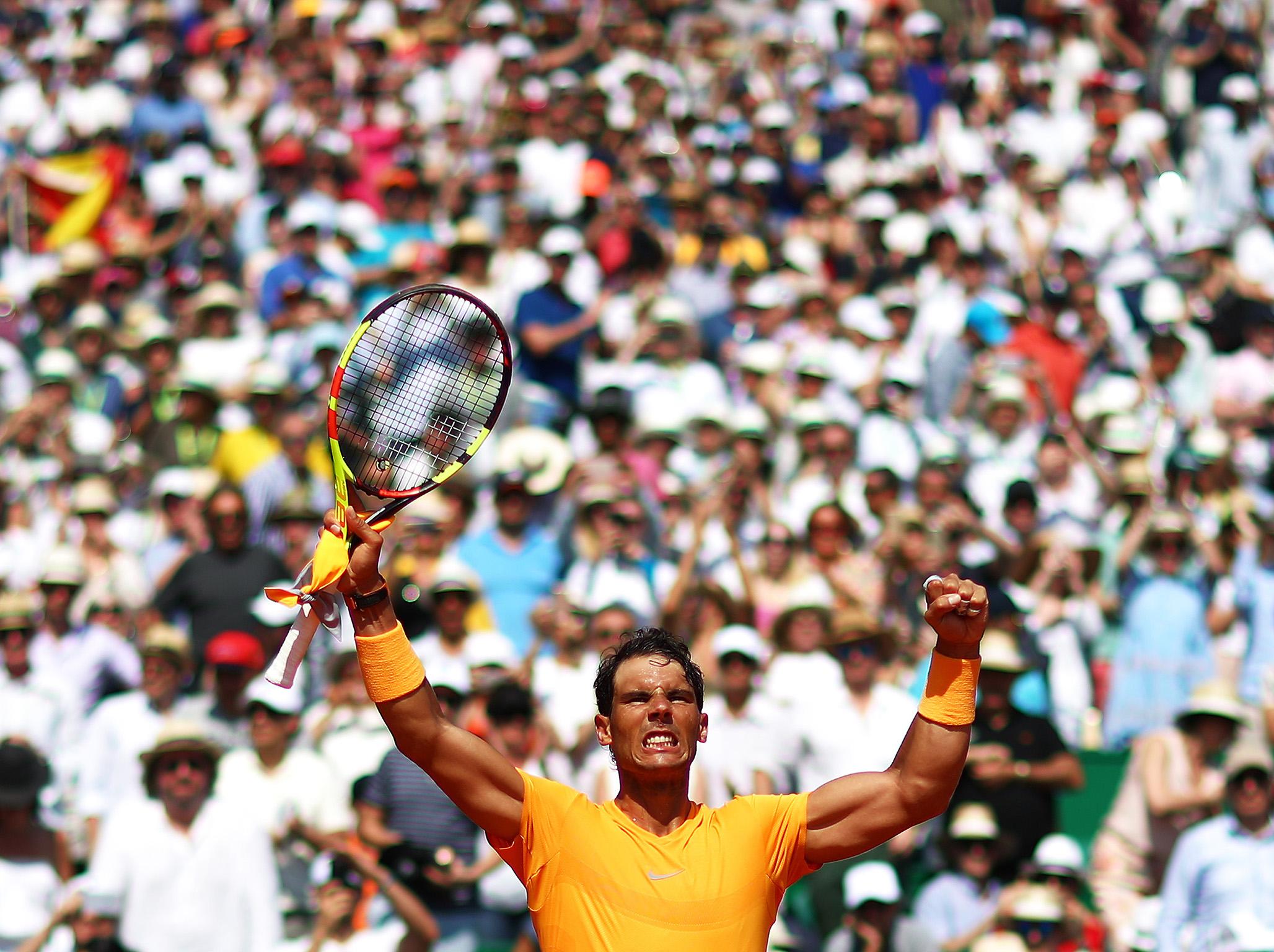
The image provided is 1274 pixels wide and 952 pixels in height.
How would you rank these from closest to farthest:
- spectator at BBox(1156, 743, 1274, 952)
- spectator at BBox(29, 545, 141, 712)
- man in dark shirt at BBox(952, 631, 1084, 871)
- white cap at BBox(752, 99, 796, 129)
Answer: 1. spectator at BBox(1156, 743, 1274, 952)
2. man in dark shirt at BBox(952, 631, 1084, 871)
3. spectator at BBox(29, 545, 141, 712)
4. white cap at BBox(752, 99, 796, 129)

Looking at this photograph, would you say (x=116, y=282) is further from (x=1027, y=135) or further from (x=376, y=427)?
(x=376, y=427)

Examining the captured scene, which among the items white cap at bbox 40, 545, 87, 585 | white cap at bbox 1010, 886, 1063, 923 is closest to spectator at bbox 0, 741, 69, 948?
white cap at bbox 40, 545, 87, 585

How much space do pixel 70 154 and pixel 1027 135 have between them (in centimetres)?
773

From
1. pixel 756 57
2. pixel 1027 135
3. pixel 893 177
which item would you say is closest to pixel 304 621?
pixel 893 177

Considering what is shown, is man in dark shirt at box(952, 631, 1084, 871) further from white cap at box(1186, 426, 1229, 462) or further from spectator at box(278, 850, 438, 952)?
white cap at box(1186, 426, 1229, 462)

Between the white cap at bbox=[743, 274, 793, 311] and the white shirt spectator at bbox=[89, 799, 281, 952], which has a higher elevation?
the white shirt spectator at bbox=[89, 799, 281, 952]

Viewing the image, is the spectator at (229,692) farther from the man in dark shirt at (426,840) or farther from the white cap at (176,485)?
the white cap at (176,485)

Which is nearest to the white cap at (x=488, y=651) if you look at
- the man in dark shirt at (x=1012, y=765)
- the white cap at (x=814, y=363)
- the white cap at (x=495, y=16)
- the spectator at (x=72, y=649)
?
the spectator at (x=72, y=649)

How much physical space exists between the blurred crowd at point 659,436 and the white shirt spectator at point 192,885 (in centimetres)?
2

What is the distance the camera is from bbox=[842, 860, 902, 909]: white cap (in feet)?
26.6

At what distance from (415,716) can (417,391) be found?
1.12 metres

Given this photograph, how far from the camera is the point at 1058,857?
27.2ft

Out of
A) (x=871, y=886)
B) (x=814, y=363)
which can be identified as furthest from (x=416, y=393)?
(x=814, y=363)

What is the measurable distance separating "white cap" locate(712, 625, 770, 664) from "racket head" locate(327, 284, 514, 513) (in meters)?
4.09
